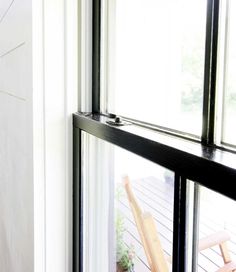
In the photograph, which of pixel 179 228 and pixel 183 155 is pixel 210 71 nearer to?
pixel 183 155

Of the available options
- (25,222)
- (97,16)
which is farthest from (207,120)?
(25,222)

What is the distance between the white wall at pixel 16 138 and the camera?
109 centimetres

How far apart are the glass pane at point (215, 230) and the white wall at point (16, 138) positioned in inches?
24.5

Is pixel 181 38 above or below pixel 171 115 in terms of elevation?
above

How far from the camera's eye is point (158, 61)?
2.56ft

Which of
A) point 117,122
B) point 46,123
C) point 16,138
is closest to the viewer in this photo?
point 117,122

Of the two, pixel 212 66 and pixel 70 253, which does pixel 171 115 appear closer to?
pixel 212 66

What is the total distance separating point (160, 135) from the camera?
67cm

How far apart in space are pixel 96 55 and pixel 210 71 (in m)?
0.53

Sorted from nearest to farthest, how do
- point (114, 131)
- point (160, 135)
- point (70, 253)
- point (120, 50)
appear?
point (160, 135)
point (114, 131)
point (120, 50)
point (70, 253)

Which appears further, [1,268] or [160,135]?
[1,268]

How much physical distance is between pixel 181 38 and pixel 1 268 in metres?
1.69

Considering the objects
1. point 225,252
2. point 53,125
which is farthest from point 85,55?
point 225,252

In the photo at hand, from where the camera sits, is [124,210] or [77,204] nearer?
[124,210]
